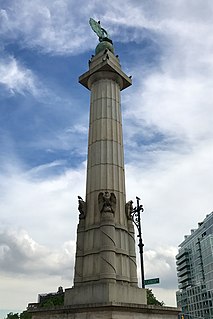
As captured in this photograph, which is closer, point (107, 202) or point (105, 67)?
point (107, 202)

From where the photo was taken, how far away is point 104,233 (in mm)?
15102

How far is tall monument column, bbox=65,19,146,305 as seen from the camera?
14391mm

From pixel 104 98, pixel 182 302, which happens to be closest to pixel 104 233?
pixel 104 98

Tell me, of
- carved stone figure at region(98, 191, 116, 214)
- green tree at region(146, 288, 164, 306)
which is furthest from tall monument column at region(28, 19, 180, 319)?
green tree at region(146, 288, 164, 306)

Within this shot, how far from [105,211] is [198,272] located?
112 m

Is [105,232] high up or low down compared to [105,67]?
down

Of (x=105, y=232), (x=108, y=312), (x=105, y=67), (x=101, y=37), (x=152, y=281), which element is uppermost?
(x=101, y=37)

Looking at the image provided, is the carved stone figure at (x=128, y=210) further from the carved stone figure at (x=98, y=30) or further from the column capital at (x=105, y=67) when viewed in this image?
the carved stone figure at (x=98, y=30)

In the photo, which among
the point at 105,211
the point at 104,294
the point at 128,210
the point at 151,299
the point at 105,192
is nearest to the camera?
the point at 104,294

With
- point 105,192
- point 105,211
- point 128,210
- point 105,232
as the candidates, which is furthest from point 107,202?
point 128,210

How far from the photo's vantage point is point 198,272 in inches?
4560

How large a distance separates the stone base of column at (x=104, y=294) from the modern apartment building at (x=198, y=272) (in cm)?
8720

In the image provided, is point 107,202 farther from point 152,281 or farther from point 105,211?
point 152,281

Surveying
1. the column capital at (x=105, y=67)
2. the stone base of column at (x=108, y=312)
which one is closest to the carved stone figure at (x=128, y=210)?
the stone base of column at (x=108, y=312)
